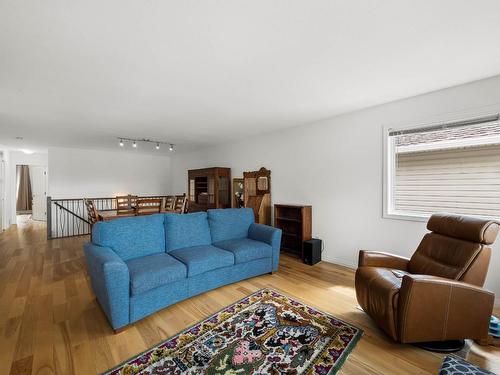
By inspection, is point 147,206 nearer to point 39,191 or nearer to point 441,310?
point 441,310

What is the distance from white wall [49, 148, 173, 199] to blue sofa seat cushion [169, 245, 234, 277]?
18.8 ft

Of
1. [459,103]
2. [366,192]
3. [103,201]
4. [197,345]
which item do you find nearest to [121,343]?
[197,345]

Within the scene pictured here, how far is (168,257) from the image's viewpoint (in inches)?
104

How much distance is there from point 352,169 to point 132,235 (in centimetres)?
318

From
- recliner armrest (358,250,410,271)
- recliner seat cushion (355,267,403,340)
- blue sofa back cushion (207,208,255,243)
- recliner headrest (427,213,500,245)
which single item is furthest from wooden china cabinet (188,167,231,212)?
recliner headrest (427,213,500,245)

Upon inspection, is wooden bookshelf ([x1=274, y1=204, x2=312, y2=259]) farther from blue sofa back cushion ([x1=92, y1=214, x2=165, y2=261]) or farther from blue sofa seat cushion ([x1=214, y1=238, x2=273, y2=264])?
blue sofa back cushion ([x1=92, y1=214, x2=165, y2=261])

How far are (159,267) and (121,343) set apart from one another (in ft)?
2.16

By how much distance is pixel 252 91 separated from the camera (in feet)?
8.85

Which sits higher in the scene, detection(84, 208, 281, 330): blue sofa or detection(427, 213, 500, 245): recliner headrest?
detection(427, 213, 500, 245): recliner headrest

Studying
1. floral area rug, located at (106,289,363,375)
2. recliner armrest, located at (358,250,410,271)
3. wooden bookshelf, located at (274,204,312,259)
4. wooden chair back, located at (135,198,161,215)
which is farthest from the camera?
wooden chair back, located at (135,198,161,215)

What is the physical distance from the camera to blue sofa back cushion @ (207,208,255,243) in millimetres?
3350

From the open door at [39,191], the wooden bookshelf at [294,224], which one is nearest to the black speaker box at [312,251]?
the wooden bookshelf at [294,224]

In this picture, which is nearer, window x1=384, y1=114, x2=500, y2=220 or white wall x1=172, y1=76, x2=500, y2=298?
window x1=384, y1=114, x2=500, y2=220

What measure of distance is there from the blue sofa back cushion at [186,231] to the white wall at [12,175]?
6987 millimetres
